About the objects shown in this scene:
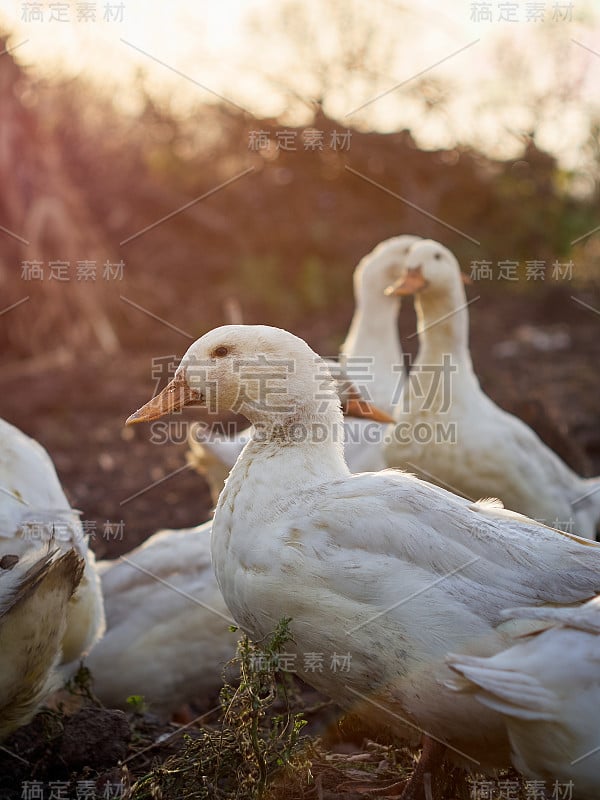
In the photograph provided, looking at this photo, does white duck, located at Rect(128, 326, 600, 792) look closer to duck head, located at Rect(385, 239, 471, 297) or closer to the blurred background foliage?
duck head, located at Rect(385, 239, 471, 297)

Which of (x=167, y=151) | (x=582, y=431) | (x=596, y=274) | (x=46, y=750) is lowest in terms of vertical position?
(x=46, y=750)

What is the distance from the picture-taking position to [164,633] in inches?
187

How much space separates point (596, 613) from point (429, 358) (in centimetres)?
310

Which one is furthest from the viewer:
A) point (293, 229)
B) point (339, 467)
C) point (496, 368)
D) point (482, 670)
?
point (293, 229)

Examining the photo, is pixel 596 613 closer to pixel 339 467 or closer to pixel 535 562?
pixel 535 562

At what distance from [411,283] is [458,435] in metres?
0.98

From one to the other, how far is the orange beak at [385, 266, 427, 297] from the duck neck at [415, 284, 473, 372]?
4.9 inches

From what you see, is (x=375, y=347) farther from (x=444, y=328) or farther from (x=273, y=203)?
(x=273, y=203)

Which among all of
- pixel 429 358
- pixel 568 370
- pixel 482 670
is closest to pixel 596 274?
pixel 568 370

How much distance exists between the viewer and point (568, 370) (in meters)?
9.83

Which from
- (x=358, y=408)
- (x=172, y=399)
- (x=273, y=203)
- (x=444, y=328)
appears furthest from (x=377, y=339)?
(x=273, y=203)

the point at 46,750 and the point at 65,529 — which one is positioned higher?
the point at 65,529

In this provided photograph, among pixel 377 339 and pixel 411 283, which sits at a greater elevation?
pixel 411 283

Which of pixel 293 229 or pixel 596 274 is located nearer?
pixel 596 274
